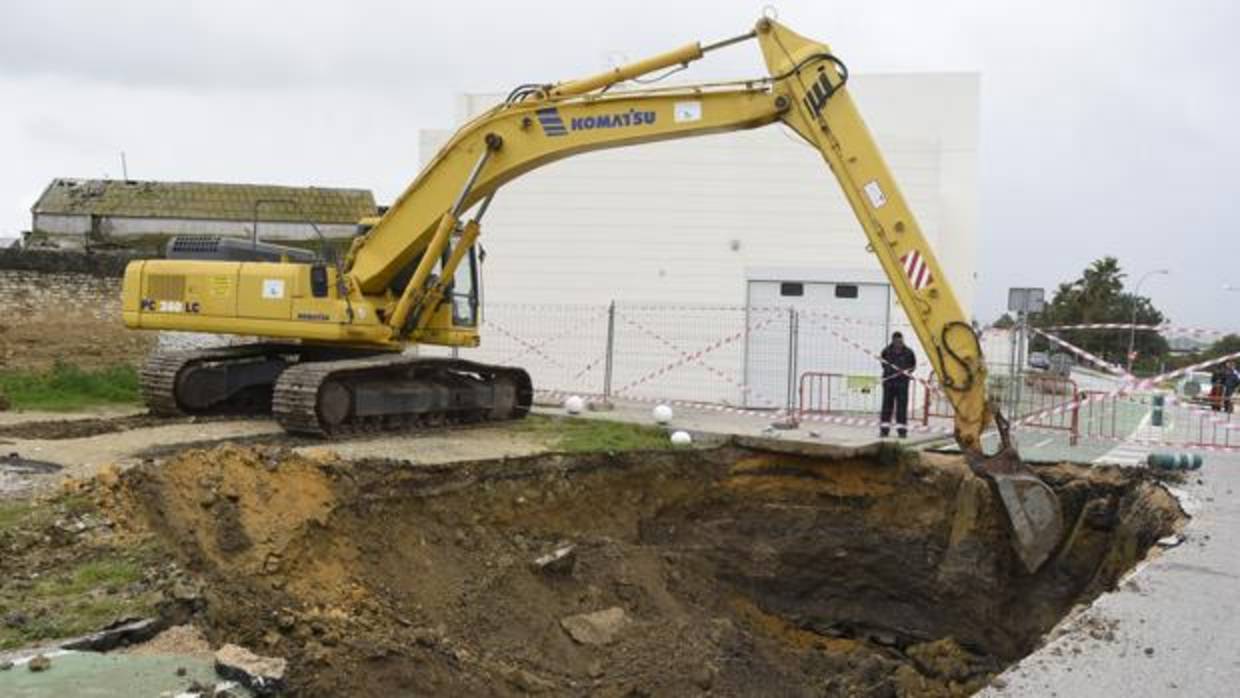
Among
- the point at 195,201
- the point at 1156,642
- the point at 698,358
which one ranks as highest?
the point at 195,201

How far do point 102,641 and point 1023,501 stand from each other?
7.70m

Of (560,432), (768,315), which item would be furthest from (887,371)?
(560,432)

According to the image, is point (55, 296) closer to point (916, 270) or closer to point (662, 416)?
point (662, 416)

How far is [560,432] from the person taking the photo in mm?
12547

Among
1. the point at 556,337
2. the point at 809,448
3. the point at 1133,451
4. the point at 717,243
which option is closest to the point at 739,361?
the point at 717,243

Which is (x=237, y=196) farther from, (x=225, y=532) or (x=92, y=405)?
(x=225, y=532)

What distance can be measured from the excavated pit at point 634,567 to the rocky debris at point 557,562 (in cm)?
3

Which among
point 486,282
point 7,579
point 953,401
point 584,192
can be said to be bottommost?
point 7,579

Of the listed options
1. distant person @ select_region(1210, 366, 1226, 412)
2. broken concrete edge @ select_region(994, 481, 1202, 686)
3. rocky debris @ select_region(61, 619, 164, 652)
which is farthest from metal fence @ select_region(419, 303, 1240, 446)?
rocky debris @ select_region(61, 619, 164, 652)

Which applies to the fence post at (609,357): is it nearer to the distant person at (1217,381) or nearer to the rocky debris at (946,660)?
the rocky debris at (946,660)

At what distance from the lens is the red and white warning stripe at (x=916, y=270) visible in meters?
9.64

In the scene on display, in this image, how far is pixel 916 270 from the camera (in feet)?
31.9

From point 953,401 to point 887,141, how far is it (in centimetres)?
1038

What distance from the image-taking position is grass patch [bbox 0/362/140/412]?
47.3ft
